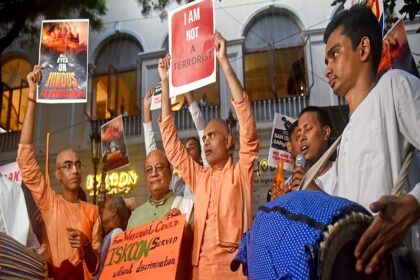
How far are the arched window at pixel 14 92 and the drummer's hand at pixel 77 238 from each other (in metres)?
12.0

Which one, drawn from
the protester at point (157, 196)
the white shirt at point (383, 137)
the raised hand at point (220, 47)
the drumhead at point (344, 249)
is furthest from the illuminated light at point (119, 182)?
the drumhead at point (344, 249)

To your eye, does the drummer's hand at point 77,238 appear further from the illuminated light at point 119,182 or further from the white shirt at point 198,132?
the illuminated light at point 119,182

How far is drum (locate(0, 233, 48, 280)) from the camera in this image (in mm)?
2598

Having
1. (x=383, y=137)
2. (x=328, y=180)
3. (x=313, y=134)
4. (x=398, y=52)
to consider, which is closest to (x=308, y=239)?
(x=383, y=137)

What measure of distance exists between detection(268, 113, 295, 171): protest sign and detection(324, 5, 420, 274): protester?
4.09 metres

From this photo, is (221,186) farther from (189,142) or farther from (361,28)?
(189,142)

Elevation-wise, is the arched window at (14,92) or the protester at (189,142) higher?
the arched window at (14,92)

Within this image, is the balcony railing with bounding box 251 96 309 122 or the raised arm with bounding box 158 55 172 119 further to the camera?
the balcony railing with bounding box 251 96 309 122

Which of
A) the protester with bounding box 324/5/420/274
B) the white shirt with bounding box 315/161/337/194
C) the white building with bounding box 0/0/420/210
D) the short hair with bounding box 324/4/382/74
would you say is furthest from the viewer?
the white building with bounding box 0/0/420/210

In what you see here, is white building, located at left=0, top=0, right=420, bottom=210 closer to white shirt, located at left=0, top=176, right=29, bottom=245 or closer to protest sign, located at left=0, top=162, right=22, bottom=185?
protest sign, located at left=0, top=162, right=22, bottom=185

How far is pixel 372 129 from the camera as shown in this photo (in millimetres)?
1728

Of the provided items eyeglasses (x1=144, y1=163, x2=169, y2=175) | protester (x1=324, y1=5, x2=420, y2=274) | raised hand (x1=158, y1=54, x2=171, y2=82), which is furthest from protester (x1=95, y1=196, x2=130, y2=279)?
protester (x1=324, y1=5, x2=420, y2=274)

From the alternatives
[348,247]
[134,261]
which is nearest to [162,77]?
[134,261]

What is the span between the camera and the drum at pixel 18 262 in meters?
2.60
